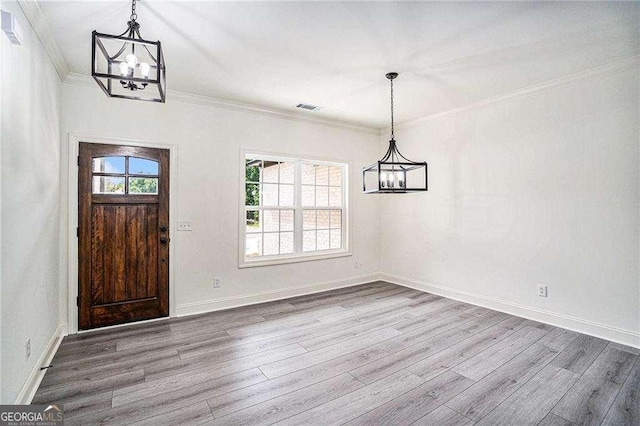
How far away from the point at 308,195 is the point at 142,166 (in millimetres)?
2437

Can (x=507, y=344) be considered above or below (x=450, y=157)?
below

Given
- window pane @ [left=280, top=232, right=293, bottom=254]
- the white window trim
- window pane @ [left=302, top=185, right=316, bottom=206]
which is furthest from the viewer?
window pane @ [left=302, top=185, right=316, bottom=206]

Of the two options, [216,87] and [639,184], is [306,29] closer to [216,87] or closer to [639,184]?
[216,87]

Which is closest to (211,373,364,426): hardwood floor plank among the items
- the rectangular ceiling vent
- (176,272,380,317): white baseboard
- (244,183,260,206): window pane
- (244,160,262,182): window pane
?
(176,272,380,317): white baseboard

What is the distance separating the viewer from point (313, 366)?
9.14ft

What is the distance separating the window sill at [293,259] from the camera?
14.9 ft

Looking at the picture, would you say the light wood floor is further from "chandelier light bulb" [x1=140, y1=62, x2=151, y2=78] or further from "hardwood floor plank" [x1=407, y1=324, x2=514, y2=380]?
"chandelier light bulb" [x1=140, y1=62, x2=151, y2=78]

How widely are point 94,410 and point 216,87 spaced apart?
10.9ft

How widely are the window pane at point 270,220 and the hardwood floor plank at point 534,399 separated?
3506 mm

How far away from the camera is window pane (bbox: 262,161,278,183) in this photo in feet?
15.9

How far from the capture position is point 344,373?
2.67 m

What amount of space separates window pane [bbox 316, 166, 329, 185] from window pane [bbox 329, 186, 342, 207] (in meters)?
0.17

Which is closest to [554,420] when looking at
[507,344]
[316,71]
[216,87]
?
[507,344]

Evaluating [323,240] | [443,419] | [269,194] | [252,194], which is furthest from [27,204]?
[323,240]
